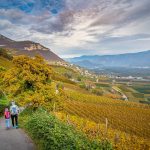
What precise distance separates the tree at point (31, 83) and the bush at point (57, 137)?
682 cm

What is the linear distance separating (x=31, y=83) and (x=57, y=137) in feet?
46.7

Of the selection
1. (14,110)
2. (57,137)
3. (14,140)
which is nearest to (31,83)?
(14,110)

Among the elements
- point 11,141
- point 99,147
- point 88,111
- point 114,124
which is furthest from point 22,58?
point 88,111

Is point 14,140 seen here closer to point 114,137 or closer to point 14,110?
point 14,110

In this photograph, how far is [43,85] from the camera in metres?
28.4

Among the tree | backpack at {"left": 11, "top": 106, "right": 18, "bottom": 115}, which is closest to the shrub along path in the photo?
backpack at {"left": 11, "top": 106, "right": 18, "bottom": 115}

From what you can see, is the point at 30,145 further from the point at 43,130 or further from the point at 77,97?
the point at 77,97

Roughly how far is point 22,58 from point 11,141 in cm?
1227

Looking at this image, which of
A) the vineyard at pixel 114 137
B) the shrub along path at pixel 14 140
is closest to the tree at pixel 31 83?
the vineyard at pixel 114 137

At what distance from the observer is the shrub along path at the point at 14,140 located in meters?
17.4

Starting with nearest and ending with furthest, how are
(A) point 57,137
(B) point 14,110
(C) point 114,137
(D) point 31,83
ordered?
(A) point 57,137, (C) point 114,137, (B) point 14,110, (D) point 31,83

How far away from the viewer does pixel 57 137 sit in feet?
49.1

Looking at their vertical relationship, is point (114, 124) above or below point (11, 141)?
below

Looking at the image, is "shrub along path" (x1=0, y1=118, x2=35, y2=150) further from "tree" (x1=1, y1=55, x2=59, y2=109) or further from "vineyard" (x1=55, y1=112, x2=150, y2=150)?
"tree" (x1=1, y1=55, x2=59, y2=109)
